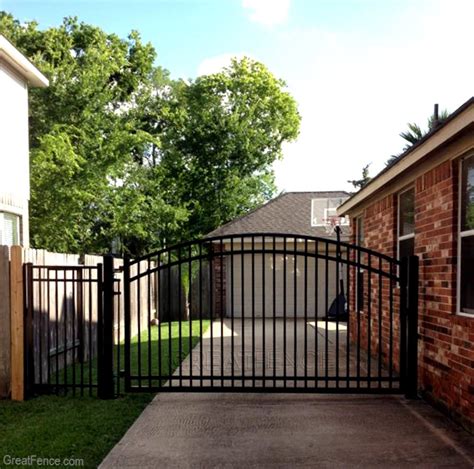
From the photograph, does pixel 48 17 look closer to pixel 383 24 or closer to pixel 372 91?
pixel 372 91

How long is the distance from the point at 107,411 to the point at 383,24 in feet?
22.2

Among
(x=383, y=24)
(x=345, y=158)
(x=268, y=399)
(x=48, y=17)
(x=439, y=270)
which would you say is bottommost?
(x=268, y=399)

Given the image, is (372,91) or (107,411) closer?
(107,411)

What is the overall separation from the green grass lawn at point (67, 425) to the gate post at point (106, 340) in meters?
0.16

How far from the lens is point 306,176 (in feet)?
106

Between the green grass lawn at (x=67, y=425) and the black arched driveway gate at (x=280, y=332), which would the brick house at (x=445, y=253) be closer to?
the black arched driveway gate at (x=280, y=332)

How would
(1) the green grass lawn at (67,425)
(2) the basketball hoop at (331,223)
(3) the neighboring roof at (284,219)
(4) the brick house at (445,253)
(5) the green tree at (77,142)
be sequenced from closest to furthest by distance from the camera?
(1) the green grass lawn at (67,425)
(4) the brick house at (445,253)
(5) the green tree at (77,142)
(2) the basketball hoop at (331,223)
(3) the neighboring roof at (284,219)

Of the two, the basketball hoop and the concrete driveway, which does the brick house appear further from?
the basketball hoop

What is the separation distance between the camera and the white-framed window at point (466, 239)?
4.66 metres

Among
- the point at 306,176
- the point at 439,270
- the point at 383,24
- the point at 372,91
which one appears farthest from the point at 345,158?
→ the point at 439,270

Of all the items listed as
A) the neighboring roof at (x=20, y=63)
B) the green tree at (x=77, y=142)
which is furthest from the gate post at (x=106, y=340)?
the green tree at (x=77, y=142)

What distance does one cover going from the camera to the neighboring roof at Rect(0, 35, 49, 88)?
325 inches
